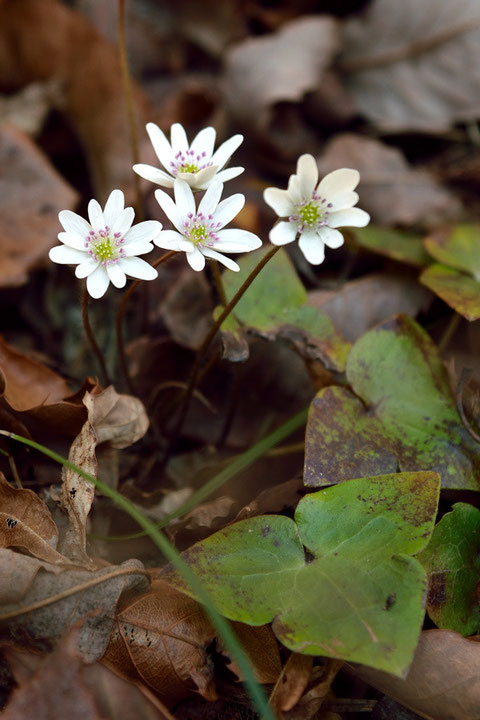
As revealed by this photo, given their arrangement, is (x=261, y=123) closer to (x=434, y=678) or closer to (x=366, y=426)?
(x=366, y=426)

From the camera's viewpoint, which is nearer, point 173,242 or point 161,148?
point 173,242

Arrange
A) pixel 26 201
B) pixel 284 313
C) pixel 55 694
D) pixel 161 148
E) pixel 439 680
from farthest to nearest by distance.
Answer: pixel 26 201 → pixel 284 313 → pixel 161 148 → pixel 439 680 → pixel 55 694

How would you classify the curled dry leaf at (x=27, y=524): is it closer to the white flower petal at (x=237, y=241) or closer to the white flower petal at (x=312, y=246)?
the white flower petal at (x=237, y=241)

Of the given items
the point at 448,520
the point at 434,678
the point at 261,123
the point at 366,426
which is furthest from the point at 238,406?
the point at 261,123

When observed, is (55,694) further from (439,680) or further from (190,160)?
(190,160)

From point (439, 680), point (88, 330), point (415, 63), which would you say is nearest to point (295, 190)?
point (88, 330)

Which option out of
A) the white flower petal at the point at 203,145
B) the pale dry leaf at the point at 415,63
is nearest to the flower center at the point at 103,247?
the white flower petal at the point at 203,145
